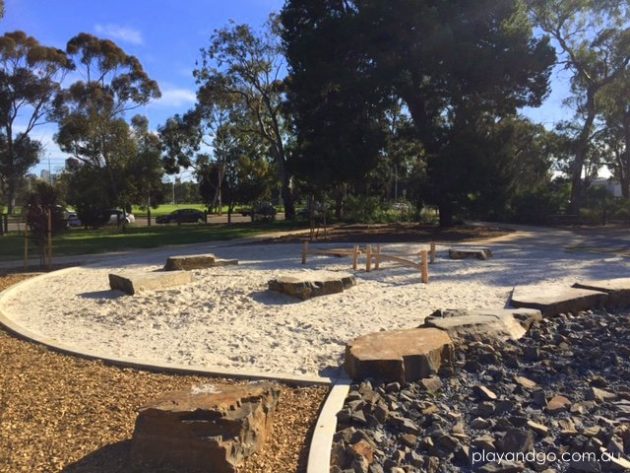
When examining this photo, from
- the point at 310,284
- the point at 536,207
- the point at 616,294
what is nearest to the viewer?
the point at 616,294

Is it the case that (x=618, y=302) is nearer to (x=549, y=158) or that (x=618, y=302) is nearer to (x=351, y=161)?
(x=351, y=161)

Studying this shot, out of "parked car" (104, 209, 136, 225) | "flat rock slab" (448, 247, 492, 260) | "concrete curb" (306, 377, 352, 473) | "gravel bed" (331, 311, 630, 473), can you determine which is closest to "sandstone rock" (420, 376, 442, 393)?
"gravel bed" (331, 311, 630, 473)

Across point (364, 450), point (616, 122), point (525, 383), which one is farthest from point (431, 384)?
point (616, 122)

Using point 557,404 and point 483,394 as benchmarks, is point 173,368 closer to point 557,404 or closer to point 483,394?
point 483,394

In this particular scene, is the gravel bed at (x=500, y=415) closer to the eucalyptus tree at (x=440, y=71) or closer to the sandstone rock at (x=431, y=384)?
the sandstone rock at (x=431, y=384)

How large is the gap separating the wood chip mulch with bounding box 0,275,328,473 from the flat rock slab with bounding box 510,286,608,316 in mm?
4119

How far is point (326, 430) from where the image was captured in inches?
174

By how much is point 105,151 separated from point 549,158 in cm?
3499

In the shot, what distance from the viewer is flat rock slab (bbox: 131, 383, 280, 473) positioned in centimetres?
382

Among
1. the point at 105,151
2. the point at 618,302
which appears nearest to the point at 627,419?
the point at 618,302

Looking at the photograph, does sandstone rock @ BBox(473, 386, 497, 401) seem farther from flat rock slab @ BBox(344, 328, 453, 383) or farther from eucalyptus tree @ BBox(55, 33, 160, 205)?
eucalyptus tree @ BBox(55, 33, 160, 205)

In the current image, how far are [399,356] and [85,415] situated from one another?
272 cm

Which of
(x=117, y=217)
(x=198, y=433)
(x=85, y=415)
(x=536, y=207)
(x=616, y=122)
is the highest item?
(x=616, y=122)

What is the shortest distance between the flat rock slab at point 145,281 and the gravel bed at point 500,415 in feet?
21.1
